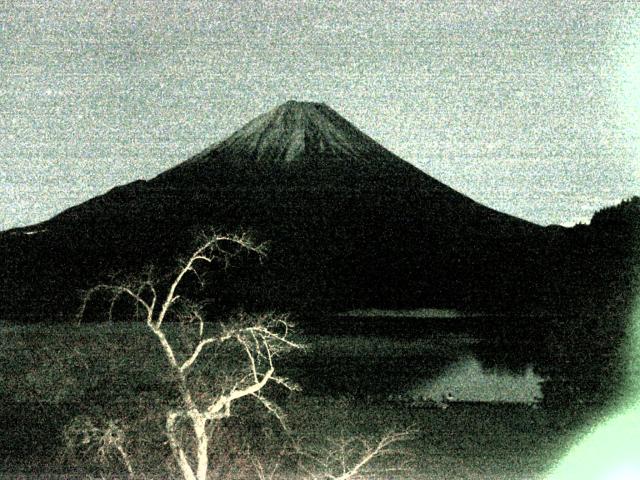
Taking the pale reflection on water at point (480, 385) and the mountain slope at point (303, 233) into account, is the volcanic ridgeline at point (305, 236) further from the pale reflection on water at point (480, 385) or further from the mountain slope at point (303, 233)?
the pale reflection on water at point (480, 385)

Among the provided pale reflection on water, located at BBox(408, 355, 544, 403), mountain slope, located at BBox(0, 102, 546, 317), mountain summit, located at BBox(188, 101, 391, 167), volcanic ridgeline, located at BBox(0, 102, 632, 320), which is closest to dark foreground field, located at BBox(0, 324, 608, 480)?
pale reflection on water, located at BBox(408, 355, 544, 403)

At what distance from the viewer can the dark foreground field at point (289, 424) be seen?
18078 millimetres

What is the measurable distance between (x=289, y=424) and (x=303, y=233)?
93146mm

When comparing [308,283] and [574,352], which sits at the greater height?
[574,352]

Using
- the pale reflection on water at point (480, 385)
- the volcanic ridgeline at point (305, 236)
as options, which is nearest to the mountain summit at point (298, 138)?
the volcanic ridgeline at point (305, 236)

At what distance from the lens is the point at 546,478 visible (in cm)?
1741

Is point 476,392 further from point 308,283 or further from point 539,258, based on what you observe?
point 539,258

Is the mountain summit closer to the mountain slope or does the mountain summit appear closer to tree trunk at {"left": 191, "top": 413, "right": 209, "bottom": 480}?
the mountain slope

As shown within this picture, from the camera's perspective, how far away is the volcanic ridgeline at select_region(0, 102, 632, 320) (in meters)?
96.8

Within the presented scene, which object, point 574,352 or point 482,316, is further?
point 482,316

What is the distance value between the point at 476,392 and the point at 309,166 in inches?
4032

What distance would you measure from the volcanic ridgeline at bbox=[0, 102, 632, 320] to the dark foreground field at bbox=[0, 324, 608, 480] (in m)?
49.4

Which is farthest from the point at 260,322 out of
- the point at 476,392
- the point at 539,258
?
the point at 539,258

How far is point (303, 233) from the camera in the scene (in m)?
115
